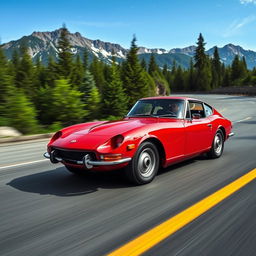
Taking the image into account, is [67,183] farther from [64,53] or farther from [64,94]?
[64,53]

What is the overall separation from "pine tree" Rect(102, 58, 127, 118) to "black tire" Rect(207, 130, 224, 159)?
2161 centimetres

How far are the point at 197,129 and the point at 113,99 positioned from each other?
2651 centimetres

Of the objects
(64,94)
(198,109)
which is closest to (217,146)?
(198,109)

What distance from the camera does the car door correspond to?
580 cm

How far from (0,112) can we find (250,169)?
11.1 metres

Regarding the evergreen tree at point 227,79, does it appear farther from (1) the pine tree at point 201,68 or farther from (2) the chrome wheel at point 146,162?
(2) the chrome wheel at point 146,162

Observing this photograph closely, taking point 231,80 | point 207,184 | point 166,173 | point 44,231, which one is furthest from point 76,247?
point 231,80

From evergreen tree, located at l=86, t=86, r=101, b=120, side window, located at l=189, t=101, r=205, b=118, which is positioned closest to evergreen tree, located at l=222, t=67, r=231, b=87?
evergreen tree, located at l=86, t=86, r=101, b=120

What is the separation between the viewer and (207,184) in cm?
489

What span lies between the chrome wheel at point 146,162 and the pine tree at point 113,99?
23471 millimetres

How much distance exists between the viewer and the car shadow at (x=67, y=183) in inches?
183

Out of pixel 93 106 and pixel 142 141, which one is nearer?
pixel 142 141

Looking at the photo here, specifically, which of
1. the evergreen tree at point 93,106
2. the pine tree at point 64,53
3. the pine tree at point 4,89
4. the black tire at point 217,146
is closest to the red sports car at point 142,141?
the black tire at point 217,146

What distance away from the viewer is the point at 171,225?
10.8ft
